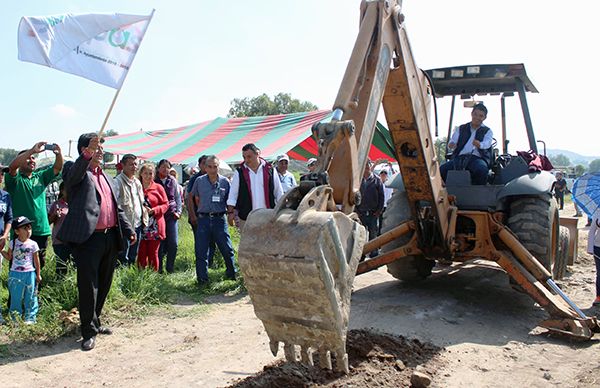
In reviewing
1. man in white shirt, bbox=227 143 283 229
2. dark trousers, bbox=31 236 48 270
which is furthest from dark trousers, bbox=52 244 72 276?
man in white shirt, bbox=227 143 283 229

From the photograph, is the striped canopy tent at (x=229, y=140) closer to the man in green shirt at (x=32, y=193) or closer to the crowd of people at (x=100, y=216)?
the crowd of people at (x=100, y=216)

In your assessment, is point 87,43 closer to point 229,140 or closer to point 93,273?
point 93,273

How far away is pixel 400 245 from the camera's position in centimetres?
664

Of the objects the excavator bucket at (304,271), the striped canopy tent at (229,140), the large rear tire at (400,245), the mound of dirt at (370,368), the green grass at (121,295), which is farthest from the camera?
the striped canopy tent at (229,140)

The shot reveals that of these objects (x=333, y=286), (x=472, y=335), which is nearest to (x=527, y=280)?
(x=472, y=335)

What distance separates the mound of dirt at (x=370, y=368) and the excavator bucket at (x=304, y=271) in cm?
69

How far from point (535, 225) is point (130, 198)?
492 cm

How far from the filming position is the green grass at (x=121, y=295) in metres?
4.95

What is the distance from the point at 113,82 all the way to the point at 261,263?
12.4 feet

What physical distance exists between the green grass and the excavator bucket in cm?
290

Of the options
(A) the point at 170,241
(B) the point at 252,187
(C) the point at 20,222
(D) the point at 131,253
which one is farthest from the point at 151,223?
(C) the point at 20,222

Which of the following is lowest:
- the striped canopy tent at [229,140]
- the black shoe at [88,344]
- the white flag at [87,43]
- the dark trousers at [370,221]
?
the black shoe at [88,344]

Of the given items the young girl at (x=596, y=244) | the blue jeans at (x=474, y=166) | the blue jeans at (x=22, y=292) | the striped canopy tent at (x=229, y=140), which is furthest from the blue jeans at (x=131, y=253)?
the young girl at (x=596, y=244)

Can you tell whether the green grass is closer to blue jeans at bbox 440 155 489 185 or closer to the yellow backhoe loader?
the yellow backhoe loader
